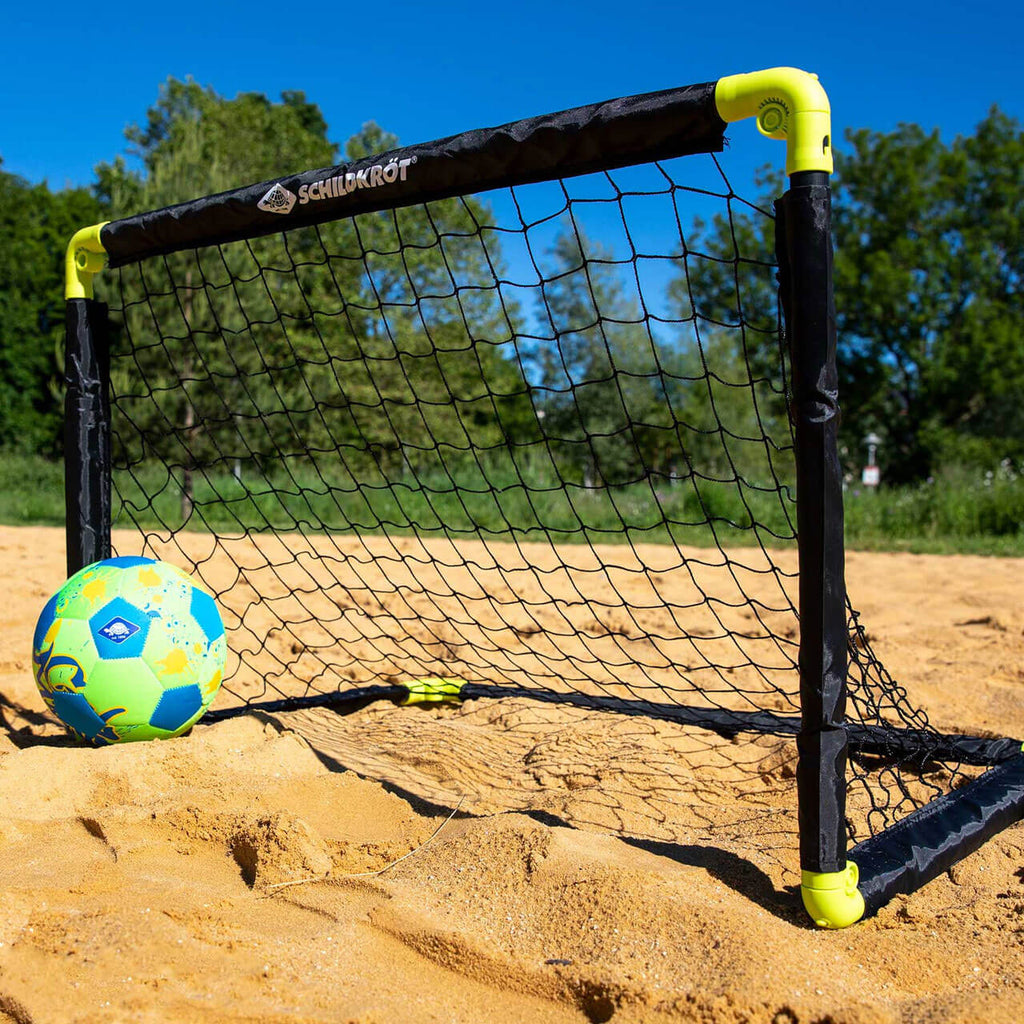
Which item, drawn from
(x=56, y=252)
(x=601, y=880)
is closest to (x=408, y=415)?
(x=56, y=252)

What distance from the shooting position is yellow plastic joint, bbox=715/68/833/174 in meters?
1.81

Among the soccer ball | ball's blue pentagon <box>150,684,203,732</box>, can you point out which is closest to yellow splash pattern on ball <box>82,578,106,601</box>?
the soccer ball

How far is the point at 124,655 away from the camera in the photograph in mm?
2705

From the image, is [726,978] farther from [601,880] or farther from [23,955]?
[23,955]

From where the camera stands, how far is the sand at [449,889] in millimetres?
1559

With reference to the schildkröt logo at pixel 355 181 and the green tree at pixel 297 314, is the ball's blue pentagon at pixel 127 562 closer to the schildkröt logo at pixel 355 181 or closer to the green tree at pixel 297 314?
the schildkröt logo at pixel 355 181

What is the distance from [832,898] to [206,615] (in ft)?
6.57

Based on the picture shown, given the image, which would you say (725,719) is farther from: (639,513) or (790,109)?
(639,513)

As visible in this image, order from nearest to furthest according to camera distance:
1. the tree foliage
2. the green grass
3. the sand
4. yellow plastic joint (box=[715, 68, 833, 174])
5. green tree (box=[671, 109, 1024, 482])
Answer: the sand → yellow plastic joint (box=[715, 68, 833, 174]) → the green grass → the tree foliage → green tree (box=[671, 109, 1024, 482])

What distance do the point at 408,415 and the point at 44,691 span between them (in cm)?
1884

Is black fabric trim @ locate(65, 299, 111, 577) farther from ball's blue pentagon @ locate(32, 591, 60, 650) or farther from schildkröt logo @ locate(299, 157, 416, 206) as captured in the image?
schildkröt logo @ locate(299, 157, 416, 206)

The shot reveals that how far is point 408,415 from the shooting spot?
21359mm

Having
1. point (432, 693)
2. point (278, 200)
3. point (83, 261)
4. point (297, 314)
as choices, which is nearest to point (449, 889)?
point (432, 693)

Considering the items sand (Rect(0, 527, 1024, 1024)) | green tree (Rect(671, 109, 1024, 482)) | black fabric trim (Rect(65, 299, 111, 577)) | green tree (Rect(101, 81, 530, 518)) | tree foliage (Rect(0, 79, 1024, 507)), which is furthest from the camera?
green tree (Rect(671, 109, 1024, 482))
